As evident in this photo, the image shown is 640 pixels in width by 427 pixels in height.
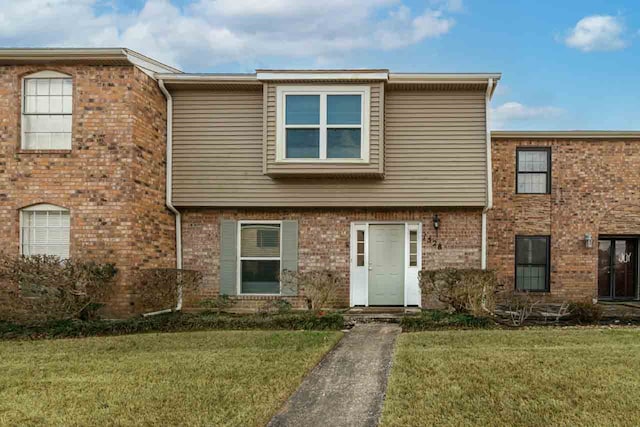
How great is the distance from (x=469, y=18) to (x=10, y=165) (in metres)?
14.1

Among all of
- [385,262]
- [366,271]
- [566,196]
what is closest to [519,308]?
[385,262]

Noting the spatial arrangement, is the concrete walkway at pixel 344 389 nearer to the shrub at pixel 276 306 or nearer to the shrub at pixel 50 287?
the shrub at pixel 276 306

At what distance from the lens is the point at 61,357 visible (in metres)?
6.26

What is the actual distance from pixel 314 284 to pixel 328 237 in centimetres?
142

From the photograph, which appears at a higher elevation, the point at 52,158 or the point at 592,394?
the point at 52,158

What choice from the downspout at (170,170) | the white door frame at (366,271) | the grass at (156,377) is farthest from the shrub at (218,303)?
the white door frame at (366,271)

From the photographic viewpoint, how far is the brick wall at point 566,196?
11.8 m

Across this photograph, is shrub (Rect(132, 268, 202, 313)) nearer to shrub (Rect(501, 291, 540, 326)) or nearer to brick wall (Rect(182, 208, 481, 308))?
brick wall (Rect(182, 208, 481, 308))

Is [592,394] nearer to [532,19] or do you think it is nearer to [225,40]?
[532,19]

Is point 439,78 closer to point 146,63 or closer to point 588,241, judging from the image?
point 588,241

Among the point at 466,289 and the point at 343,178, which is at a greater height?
the point at 343,178

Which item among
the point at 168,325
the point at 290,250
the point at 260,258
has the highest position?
the point at 290,250

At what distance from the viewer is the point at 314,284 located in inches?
367

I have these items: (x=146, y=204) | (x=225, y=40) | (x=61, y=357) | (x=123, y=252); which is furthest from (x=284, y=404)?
(x=225, y=40)
